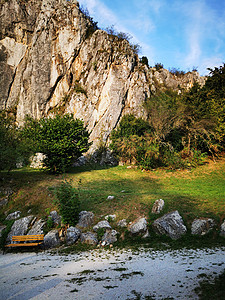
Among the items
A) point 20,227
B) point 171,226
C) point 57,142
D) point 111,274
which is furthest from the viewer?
point 57,142

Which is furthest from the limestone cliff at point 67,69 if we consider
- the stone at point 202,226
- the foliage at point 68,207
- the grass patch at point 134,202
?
Answer: the stone at point 202,226

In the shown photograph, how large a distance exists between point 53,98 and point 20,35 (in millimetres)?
18250

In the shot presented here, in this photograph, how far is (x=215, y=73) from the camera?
2781 centimetres

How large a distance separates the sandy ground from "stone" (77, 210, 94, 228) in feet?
6.49

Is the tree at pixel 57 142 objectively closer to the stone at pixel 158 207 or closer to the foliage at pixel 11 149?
the foliage at pixel 11 149

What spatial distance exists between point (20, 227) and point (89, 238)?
13.9ft

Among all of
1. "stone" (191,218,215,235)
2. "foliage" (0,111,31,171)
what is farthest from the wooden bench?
"stone" (191,218,215,235)

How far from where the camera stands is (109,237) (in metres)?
8.21

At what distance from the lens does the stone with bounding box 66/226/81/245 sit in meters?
8.28

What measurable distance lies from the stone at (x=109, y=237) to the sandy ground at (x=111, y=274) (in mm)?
872

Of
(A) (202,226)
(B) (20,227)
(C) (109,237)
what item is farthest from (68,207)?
(A) (202,226)

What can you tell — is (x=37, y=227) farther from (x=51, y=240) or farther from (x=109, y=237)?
(x=109, y=237)

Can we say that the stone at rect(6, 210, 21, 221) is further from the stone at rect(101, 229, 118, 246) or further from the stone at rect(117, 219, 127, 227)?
the stone at rect(117, 219, 127, 227)

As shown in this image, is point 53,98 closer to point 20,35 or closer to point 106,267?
point 20,35
